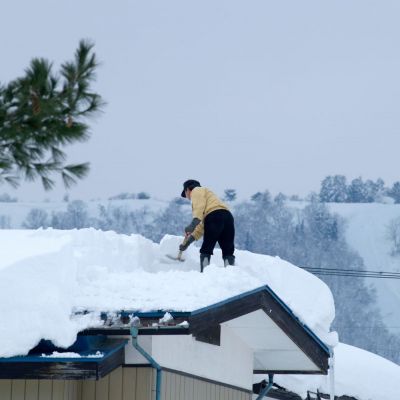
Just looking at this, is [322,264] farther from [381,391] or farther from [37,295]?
[37,295]

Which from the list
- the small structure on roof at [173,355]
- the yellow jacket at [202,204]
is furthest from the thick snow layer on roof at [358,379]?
the small structure on roof at [173,355]

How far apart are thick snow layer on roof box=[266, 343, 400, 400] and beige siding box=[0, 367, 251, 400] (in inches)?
281

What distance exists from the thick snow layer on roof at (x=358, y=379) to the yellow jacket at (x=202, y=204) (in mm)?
3231

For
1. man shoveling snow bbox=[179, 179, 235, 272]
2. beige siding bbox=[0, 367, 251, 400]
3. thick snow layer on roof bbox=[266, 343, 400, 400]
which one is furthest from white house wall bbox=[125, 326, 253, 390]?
thick snow layer on roof bbox=[266, 343, 400, 400]

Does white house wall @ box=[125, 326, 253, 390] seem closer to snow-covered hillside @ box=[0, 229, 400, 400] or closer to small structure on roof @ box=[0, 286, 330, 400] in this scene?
small structure on roof @ box=[0, 286, 330, 400]

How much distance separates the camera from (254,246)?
111 metres

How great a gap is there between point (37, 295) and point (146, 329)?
96 centimetres

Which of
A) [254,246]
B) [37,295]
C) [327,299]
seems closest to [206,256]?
[327,299]

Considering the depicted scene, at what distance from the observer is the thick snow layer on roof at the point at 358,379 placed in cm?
1934

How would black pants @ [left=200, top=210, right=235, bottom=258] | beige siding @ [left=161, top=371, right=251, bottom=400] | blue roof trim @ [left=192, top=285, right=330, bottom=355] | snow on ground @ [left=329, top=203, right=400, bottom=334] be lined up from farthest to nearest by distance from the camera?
snow on ground @ [left=329, top=203, right=400, bottom=334] → black pants @ [left=200, top=210, right=235, bottom=258] → beige siding @ [left=161, top=371, right=251, bottom=400] → blue roof trim @ [left=192, top=285, right=330, bottom=355]

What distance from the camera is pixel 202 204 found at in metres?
16.8

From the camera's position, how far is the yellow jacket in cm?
1667

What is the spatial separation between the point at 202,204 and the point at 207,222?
9.9 inches

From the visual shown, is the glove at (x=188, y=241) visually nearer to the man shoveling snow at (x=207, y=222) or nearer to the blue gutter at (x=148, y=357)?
the man shoveling snow at (x=207, y=222)
